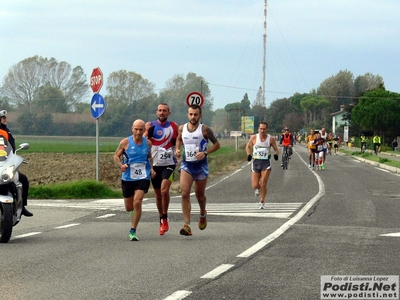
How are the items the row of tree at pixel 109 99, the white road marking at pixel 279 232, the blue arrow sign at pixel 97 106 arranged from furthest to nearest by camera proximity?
the row of tree at pixel 109 99 → the blue arrow sign at pixel 97 106 → the white road marking at pixel 279 232

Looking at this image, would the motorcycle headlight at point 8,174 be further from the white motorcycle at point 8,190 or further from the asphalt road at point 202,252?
the asphalt road at point 202,252

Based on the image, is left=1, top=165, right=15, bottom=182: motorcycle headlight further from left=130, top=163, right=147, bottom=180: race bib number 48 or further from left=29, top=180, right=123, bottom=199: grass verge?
left=29, top=180, right=123, bottom=199: grass verge

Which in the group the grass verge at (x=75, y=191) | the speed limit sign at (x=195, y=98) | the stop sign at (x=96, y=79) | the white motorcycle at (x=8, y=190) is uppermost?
the stop sign at (x=96, y=79)

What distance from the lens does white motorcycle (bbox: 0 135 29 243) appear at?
410 inches

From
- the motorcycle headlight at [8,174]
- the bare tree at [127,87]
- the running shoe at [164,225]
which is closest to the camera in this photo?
the motorcycle headlight at [8,174]

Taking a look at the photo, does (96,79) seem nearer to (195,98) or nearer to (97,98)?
(97,98)

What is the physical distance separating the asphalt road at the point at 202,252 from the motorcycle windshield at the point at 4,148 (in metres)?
1.22

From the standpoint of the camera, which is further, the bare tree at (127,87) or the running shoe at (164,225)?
the bare tree at (127,87)

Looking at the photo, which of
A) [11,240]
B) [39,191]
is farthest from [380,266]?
[39,191]

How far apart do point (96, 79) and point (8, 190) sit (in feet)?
32.4

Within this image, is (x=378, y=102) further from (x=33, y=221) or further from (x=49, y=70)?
(x=33, y=221)

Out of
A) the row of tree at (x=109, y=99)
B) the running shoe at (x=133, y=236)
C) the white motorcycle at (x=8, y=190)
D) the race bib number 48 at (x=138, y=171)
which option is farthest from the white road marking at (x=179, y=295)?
the row of tree at (x=109, y=99)

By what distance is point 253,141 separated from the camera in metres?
17.6

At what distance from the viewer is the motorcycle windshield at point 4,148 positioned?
432 inches
